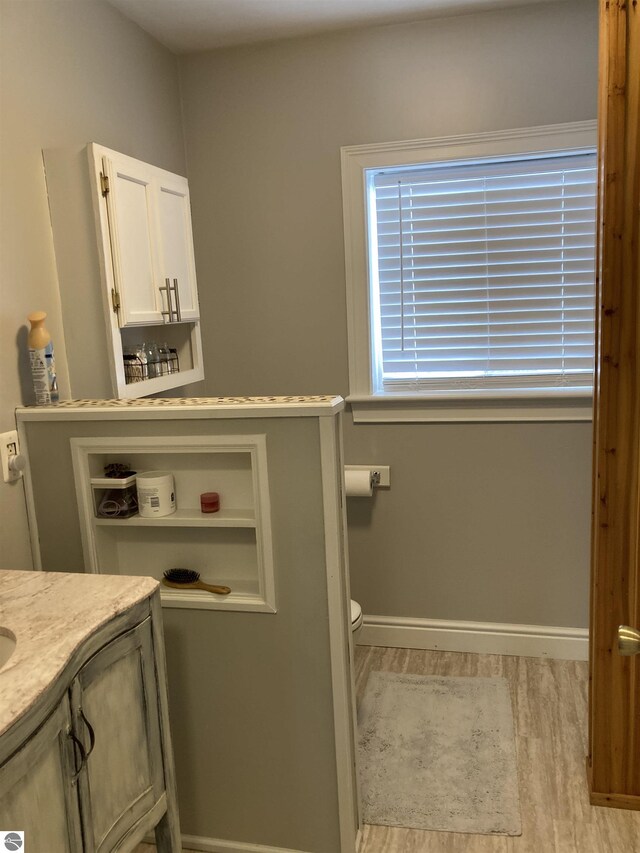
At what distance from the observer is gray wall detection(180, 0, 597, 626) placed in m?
2.74

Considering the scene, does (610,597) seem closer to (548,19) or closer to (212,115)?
(548,19)

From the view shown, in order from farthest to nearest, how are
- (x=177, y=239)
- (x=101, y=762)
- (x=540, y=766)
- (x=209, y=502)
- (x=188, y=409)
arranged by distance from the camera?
(x=177, y=239), (x=540, y=766), (x=209, y=502), (x=188, y=409), (x=101, y=762)

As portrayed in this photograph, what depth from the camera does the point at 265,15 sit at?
104 inches

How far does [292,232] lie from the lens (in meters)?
2.99

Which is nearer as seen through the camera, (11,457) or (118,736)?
(118,736)

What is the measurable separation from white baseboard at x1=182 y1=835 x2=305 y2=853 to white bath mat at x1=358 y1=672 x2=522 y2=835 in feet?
1.07

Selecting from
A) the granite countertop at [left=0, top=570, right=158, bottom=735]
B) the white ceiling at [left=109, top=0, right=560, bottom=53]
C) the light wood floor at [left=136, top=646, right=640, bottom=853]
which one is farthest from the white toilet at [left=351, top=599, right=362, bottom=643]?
the white ceiling at [left=109, top=0, right=560, bottom=53]

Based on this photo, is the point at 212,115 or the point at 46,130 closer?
the point at 46,130

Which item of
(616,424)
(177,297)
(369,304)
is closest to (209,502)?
(177,297)

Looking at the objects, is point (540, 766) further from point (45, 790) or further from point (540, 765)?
point (45, 790)

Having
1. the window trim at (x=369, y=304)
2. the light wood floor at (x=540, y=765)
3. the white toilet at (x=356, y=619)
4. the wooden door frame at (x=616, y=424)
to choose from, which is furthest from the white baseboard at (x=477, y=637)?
the window trim at (x=369, y=304)

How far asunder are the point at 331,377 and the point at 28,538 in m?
1.48

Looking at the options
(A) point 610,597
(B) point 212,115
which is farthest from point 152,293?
(A) point 610,597
